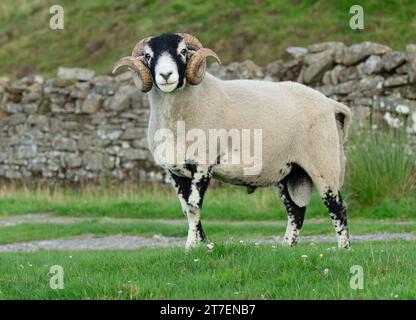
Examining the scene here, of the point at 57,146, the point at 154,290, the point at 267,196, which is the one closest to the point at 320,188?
the point at 154,290

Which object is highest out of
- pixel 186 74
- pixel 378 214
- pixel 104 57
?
pixel 104 57

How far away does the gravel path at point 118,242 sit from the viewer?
1398 centimetres

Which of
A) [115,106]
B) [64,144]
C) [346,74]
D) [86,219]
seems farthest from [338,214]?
[64,144]

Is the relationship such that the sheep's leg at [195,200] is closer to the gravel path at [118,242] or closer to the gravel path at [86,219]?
the gravel path at [118,242]

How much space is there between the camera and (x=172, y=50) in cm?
927

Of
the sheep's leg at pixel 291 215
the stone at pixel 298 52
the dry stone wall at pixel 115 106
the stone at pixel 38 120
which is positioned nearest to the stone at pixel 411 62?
the dry stone wall at pixel 115 106

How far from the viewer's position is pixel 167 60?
29.9ft

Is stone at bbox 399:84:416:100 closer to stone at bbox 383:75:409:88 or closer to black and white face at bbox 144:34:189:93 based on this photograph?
stone at bbox 383:75:409:88

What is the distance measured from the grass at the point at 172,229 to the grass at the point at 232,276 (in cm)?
564

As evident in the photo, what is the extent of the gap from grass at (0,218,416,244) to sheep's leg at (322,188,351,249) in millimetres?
4141

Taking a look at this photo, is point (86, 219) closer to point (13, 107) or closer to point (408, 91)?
point (408, 91)

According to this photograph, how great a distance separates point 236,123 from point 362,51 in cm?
1324
